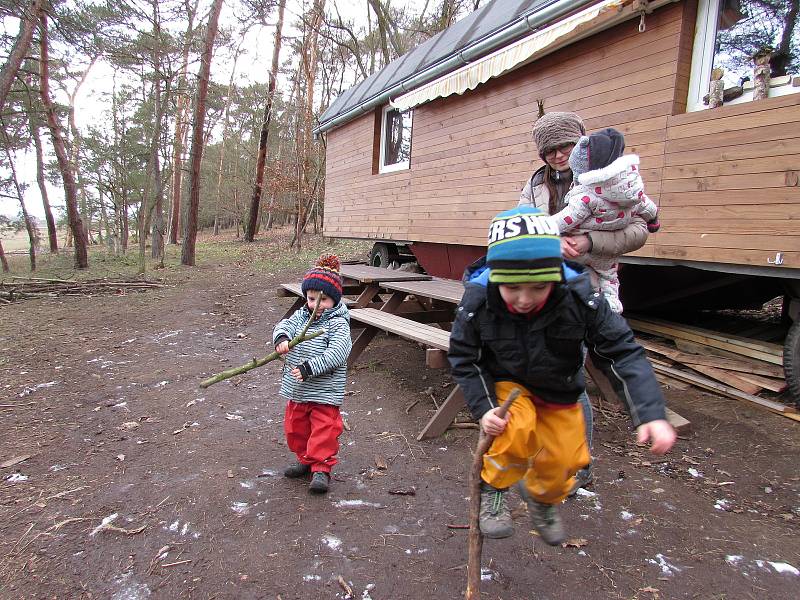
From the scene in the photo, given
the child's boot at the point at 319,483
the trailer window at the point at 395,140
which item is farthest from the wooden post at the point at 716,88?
the trailer window at the point at 395,140

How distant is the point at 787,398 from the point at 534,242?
379 cm

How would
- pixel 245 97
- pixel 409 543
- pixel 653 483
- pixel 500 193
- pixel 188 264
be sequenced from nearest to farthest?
pixel 409 543
pixel 653 483
pixel 500 193
pixel 188 264
pixel 245 97

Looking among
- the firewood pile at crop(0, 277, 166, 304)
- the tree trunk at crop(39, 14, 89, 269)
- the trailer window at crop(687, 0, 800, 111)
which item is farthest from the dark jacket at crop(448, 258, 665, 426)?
the tree trunk at crop(39, 14, 89, 269)

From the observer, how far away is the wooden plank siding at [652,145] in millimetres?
3857

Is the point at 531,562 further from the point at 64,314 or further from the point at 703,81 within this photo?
the point at 64,314

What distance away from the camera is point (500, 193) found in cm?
680

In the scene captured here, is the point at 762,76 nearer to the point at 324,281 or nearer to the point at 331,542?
the point at 324,281

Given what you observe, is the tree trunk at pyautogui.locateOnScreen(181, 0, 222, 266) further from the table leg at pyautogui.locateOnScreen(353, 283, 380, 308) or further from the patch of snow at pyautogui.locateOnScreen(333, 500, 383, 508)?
the patch of snow at pyautogui.locateOnScreen(333, 500, 383, 508)

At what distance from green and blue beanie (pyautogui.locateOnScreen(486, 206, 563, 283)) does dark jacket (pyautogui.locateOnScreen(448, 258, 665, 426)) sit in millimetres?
157

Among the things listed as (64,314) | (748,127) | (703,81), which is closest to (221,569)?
(748,127)

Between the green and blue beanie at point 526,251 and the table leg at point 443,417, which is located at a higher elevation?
the green and blue beanie at point 526,251

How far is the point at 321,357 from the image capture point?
284 centimetres

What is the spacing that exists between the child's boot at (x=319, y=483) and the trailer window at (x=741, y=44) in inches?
180

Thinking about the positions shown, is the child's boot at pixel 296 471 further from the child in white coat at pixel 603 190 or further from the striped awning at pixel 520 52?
the striped awning at pixel 520 52
